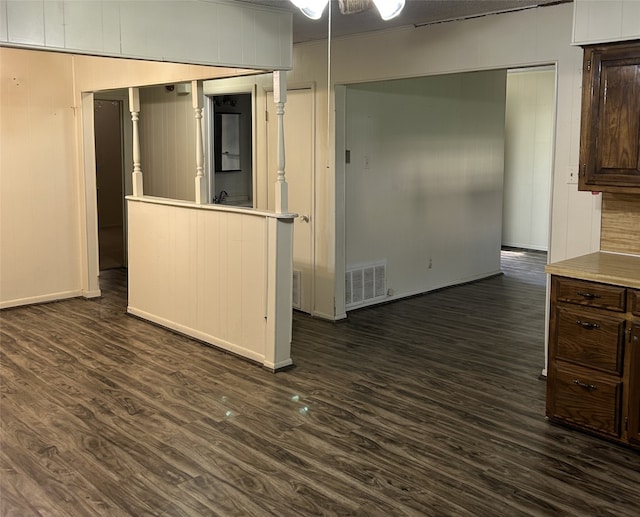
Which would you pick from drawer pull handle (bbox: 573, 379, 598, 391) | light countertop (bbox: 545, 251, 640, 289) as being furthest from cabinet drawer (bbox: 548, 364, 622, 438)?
light countertop (bbox: 545, 251, 640, 289)

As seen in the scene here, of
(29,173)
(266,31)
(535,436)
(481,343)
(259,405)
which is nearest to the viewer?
(535,436)

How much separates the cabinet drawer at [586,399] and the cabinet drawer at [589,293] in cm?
36

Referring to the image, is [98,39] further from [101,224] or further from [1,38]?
[101,224]

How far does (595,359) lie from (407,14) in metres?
2.55

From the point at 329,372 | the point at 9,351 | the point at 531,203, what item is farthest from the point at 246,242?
the point at 531,203

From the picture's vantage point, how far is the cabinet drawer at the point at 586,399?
3.31 metres

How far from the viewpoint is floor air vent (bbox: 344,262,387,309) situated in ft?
19.7

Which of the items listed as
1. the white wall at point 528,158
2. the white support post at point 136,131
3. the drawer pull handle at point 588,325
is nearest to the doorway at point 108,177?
the white support post at point 136,131

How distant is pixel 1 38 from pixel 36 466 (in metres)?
2.03

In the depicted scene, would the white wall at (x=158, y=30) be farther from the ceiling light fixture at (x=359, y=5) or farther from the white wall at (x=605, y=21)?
the white wall at (x=605, y=21)

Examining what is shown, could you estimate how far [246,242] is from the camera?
465 centimetres

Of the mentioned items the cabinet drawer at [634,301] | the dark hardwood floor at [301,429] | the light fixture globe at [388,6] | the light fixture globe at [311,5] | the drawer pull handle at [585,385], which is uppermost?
the light fixture globe at [311,5]

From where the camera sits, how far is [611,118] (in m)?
3.51

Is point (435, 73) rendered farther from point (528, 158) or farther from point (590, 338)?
Answer: point (528, 158)
